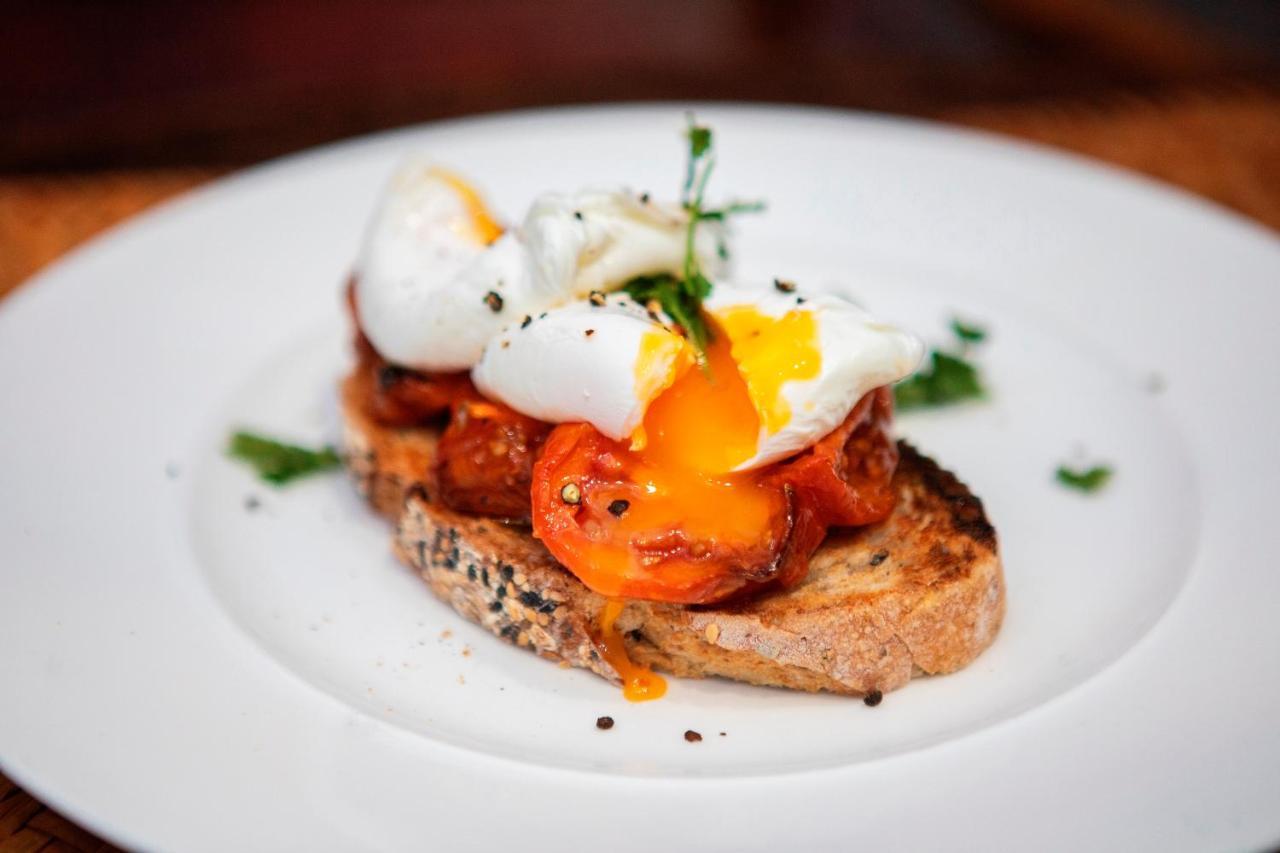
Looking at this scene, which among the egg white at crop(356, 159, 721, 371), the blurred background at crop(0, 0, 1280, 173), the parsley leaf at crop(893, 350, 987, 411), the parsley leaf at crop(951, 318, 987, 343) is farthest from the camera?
the blurred background at crop(0, 0, 1280, 173)

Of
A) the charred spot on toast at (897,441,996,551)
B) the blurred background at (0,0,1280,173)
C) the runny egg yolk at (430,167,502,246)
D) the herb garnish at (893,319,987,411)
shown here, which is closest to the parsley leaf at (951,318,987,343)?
the herb garnish at (893,319,987,411)

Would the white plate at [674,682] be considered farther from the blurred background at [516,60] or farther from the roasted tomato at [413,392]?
the blurred background at [516,60]

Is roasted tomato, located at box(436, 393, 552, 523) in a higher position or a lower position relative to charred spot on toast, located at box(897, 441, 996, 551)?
lower

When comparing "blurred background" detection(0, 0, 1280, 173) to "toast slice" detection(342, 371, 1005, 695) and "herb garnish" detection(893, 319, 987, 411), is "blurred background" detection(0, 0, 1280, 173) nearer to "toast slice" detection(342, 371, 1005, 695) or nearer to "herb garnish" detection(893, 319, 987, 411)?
"herb garnish" detection(893, 319, 987, 411)

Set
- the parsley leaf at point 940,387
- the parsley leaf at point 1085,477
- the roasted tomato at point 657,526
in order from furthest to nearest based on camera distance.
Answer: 1. the parsley leaf at point 940,387
2. the parsley leaf at point 1085,477
3. the roasted tomato at point 657,526

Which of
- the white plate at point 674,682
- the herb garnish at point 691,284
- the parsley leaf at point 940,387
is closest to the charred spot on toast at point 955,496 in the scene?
the white plate at point 674,682

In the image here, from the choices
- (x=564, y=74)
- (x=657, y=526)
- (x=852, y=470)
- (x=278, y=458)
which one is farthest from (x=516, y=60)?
(x=657, y=526)
